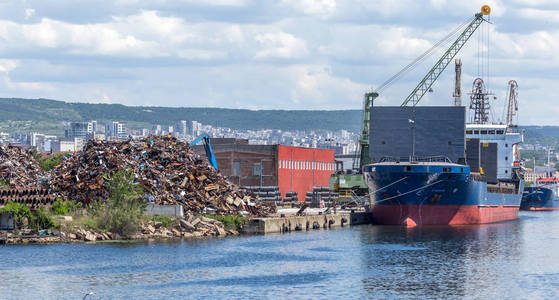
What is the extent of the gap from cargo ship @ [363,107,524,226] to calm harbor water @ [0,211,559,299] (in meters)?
11.4

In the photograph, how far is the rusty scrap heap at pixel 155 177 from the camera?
213 ft

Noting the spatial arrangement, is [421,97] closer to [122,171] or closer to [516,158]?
[516,158]

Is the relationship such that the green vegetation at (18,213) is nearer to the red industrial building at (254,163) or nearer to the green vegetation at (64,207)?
the green vegetation at (64,207)

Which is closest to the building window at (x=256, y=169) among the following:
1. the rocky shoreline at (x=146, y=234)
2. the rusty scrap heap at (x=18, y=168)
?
the rusty scrap heap at (x=18, y=168)

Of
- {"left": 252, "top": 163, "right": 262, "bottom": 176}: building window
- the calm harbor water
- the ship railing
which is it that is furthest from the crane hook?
the calm harbor water

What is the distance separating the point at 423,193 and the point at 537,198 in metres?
71.6

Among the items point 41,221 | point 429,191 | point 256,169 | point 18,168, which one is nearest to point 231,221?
point 41,221

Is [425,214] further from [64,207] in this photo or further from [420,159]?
[64,207]

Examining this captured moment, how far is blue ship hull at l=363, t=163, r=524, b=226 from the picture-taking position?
76812mm

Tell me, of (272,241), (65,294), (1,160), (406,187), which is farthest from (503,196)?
(65,294)

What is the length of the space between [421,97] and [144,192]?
55.0m

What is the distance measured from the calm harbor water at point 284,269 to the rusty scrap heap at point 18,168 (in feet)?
98.7

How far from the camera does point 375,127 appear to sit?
85562 millimetres

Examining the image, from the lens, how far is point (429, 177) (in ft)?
252
